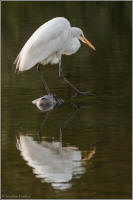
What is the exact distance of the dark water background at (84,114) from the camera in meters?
7.87

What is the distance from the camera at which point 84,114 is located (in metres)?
11.3

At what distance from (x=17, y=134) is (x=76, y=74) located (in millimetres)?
4568

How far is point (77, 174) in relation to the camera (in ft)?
26.9

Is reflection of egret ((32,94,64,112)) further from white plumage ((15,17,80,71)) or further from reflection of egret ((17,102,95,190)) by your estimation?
reflection of egret ((17,102,95,190))

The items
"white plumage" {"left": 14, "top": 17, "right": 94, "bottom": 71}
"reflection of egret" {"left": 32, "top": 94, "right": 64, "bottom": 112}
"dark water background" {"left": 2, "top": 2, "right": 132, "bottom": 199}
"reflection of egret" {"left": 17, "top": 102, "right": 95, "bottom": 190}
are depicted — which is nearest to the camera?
"dark water background" {"left": 2, "top": 2, "right": 132, "bottom": 199}

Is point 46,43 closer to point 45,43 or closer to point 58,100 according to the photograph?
point 45,43

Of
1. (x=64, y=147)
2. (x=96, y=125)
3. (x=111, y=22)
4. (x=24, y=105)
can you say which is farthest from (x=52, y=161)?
(x=111, y=22)

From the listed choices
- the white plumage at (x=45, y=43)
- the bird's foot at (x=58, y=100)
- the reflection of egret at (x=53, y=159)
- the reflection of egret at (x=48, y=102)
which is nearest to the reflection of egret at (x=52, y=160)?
the reflection of egret at (x=53, y=159)

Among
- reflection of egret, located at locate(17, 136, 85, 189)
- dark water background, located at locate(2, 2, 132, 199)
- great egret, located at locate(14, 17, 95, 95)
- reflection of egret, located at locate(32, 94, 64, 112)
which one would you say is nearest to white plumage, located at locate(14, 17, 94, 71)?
great egret, located at locate(14, 17, 95, 95)

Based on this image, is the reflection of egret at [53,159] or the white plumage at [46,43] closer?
the reflection of egret at [53,159]

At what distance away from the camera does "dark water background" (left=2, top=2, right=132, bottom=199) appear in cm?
787

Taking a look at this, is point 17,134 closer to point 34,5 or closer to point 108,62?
point 108,62

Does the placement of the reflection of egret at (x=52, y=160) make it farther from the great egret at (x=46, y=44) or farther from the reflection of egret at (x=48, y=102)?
the great egret at (x=46, y=44)

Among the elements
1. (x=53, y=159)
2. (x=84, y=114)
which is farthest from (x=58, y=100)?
(x=53, y=159)
